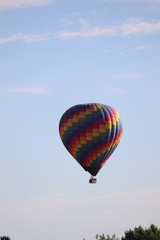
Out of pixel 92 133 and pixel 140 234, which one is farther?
pixel 140 234


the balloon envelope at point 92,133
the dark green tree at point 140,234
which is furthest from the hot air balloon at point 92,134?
the dark green tree at point 140,234

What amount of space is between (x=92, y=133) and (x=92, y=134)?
0.14 metres

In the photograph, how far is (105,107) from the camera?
132875 mm

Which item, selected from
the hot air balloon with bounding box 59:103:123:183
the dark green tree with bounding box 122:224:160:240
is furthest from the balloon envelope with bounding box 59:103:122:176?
the dark green tree with bounding box 122:224:160:240

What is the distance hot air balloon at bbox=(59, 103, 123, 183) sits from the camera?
131m

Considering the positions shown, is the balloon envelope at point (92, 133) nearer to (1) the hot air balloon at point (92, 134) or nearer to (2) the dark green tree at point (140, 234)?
(1) the hot air balloon at point (92, 134)

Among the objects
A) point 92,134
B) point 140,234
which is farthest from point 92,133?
point 140,234

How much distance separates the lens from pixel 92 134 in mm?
131375

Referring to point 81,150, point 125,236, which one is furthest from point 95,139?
point 125,236

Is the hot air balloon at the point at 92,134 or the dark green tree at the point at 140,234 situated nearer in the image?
the hot air balloon at the point at 92,134

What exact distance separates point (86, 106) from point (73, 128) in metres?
3.93

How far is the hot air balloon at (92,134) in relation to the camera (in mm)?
131125

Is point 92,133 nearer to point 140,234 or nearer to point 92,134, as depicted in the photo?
point 92,134

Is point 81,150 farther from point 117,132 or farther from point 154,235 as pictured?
point 154,235
